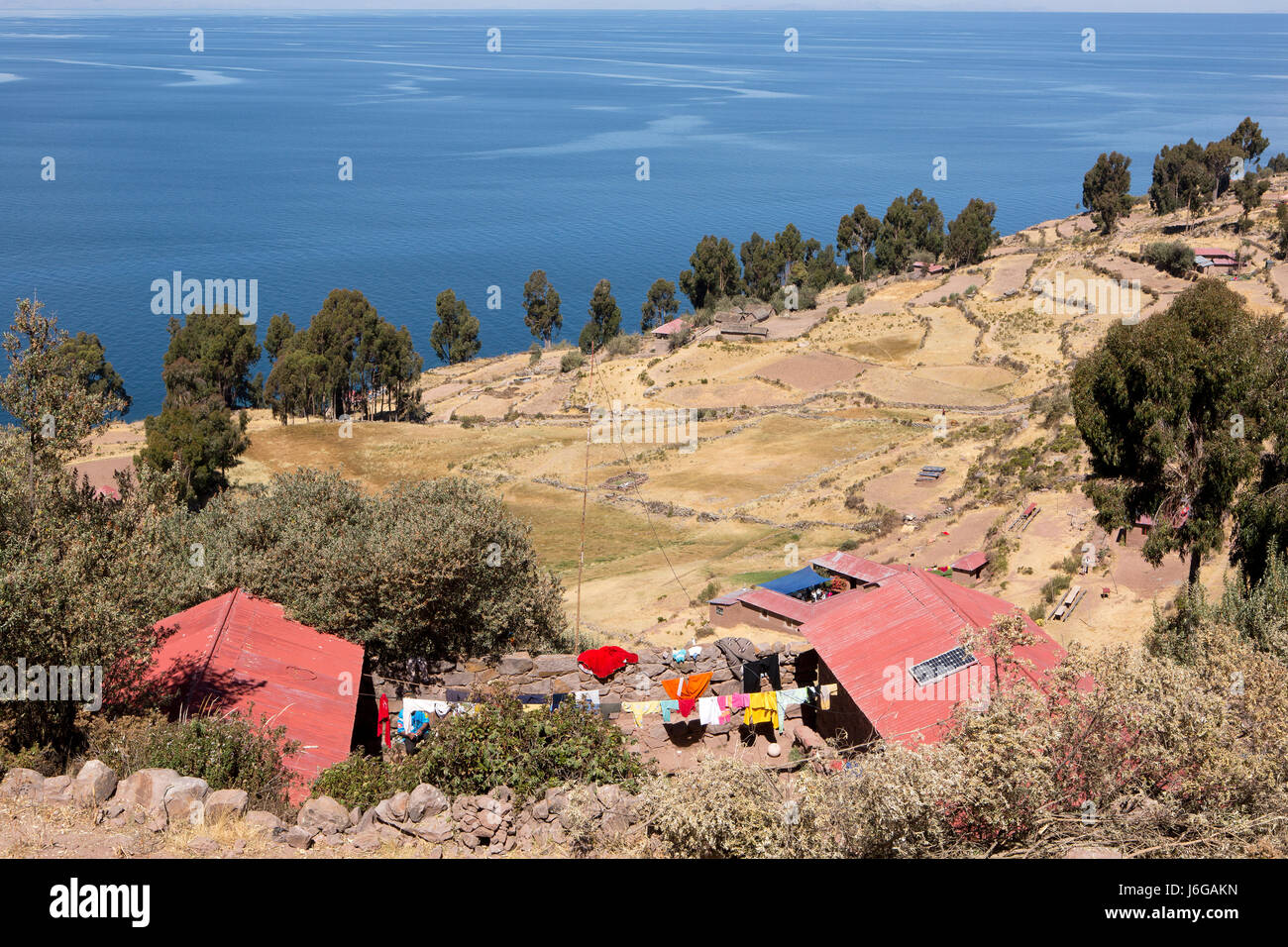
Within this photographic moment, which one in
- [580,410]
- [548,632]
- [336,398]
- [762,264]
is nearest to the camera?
[548,632]

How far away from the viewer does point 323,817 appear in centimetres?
1159

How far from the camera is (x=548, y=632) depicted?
24297 millimetres

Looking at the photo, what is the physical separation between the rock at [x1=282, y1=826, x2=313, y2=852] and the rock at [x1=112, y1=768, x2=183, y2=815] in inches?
52.7

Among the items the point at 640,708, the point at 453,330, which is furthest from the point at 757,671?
the point at 453,330

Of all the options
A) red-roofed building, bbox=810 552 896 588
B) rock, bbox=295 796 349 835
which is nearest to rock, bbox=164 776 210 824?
rock, bbox=295 796 349 835

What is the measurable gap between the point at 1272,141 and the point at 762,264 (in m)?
129

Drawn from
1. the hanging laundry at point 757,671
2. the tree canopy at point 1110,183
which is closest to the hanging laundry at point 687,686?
the hanging laundry at point 757,671

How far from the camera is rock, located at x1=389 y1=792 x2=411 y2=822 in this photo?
39.1 ft

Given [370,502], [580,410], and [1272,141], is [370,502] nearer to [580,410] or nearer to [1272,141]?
[580,410]

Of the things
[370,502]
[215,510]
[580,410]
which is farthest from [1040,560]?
[580,410]

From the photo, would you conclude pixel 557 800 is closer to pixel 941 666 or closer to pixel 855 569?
pixel 941 666

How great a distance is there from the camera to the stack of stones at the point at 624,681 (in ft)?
58.1

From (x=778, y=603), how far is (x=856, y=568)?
2.64 meters
